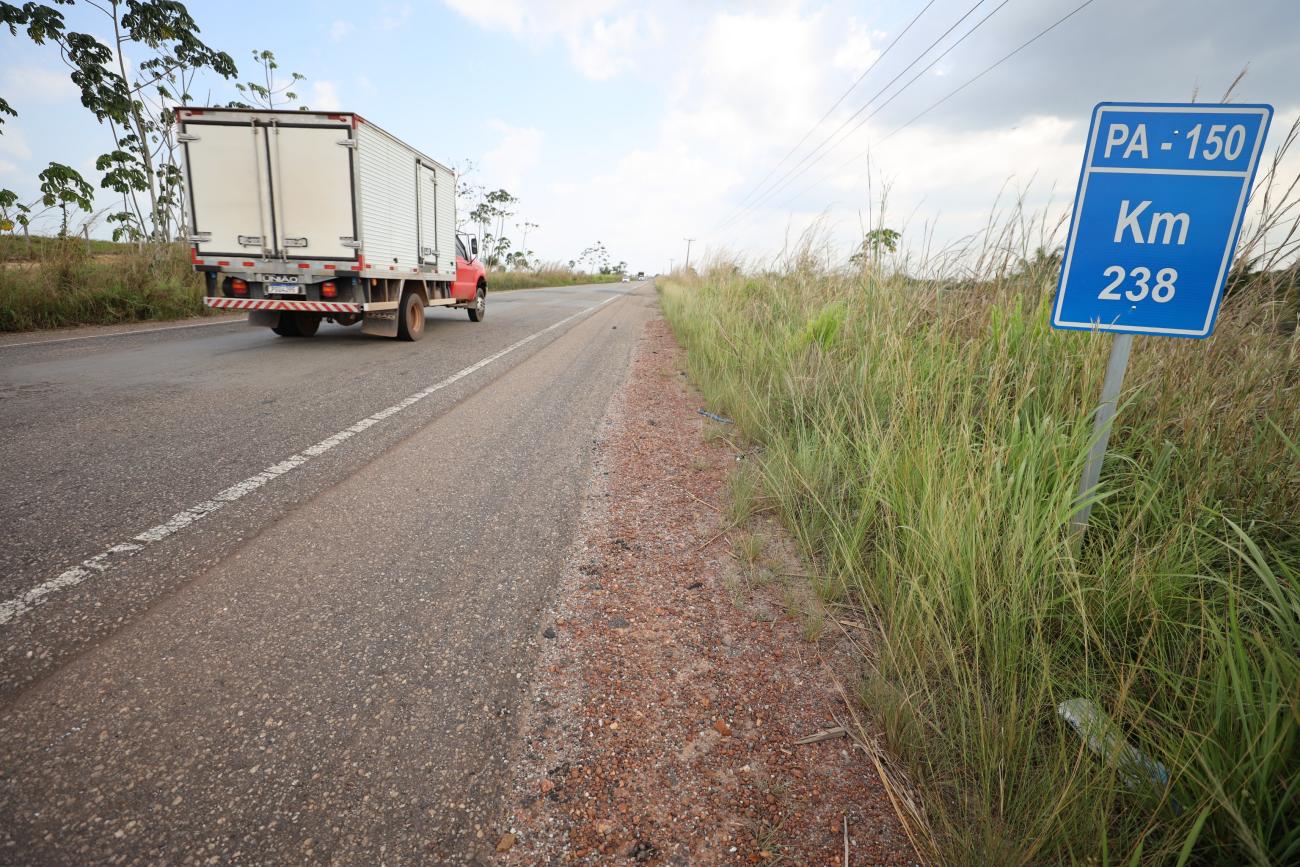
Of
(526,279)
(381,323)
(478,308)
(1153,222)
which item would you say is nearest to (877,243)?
(1153,222)

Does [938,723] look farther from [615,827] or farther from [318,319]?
[318,319]

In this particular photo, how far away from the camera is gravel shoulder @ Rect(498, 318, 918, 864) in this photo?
1276 mm

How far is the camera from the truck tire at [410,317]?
344 inches

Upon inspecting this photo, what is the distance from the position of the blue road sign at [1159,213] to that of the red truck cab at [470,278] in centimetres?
1078

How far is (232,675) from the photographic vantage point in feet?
5.49

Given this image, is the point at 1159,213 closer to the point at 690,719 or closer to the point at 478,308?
the point at 690,719

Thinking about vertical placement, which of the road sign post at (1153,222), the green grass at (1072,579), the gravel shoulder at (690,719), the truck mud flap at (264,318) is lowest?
the gravel shoulder at (690,719)

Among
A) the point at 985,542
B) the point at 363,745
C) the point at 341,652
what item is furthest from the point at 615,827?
the point at 985,542

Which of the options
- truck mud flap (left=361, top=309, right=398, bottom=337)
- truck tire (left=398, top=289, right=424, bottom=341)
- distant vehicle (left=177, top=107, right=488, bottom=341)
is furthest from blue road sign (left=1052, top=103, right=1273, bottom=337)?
truck tire (left=398, top=289, right=424, bottom=341)

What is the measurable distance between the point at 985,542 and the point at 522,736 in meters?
1.57

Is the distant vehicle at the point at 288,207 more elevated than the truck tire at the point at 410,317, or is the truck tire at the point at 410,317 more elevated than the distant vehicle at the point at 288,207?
the distant vehicle at the point at 288,207

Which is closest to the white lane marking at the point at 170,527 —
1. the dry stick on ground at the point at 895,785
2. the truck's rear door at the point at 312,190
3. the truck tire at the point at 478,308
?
the dry stick on ground at the point at 895,785

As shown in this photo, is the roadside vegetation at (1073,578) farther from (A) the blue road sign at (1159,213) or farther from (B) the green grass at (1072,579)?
(A) the blue road sign at (1159,213)

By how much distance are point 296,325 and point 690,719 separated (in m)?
9.34
